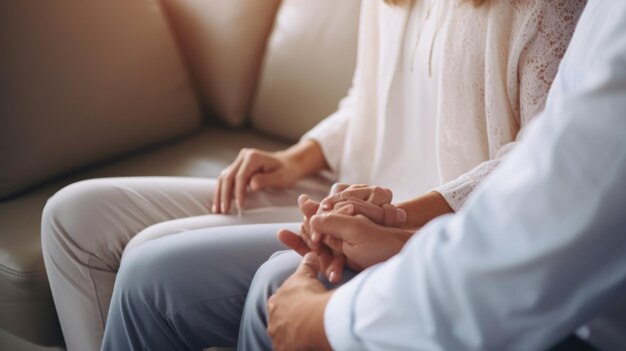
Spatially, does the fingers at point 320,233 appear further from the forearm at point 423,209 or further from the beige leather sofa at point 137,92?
the beige leather sofa at point 137,92

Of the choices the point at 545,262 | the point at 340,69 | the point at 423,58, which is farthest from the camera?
the point at 340,69

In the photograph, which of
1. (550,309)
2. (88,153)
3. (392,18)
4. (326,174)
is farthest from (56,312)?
(550,309)

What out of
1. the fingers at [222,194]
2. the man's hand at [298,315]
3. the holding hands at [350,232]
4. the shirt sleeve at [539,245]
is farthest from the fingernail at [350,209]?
the fingers at [222,194]

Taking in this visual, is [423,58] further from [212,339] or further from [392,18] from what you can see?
[212,339]

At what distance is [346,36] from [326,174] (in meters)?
0.32

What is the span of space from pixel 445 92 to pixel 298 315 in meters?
0.48

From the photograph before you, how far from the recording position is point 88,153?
4.58ft

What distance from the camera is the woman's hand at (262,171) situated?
3.69 ft

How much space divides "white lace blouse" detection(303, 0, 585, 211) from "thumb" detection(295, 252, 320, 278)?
237 mm

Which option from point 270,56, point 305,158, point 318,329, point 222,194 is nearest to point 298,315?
point 318,329

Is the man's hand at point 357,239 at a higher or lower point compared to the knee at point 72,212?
higher

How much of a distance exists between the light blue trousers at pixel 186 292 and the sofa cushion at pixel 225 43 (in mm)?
776

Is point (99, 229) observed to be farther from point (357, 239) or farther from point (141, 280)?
point (357, 239)

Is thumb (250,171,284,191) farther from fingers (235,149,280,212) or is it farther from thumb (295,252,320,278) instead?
thumb (295,252,320,278)
